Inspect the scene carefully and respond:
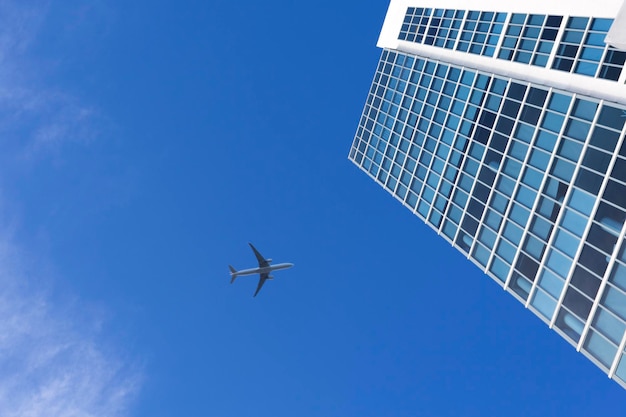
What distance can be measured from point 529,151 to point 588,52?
8.27m

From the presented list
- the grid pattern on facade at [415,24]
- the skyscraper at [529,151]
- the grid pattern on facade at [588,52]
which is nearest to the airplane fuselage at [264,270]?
the skyscraper at [529,151]

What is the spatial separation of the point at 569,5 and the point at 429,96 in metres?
15.0

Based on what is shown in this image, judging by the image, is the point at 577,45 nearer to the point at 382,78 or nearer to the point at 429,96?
the point at 429,96

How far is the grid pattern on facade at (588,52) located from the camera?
32906 mm

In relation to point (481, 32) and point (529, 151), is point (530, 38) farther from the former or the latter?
point (529, 151)

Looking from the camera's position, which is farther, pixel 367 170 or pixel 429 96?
pixel 367 170

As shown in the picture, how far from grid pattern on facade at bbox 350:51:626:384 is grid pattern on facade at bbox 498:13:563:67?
9.47ft

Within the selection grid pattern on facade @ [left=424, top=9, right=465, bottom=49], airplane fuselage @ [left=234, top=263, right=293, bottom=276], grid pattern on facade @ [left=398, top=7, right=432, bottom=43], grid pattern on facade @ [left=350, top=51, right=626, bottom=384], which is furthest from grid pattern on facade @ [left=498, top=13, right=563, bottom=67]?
airplane fuselage @ [left=234, top=263, right=293, bottom=276]

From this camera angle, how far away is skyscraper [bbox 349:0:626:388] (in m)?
27.7

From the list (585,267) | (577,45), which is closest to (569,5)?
(577,45)

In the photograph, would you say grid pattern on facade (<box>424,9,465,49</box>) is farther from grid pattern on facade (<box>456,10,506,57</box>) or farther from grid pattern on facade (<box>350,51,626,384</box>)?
A: grid pattern on facade (<box>350,51,626,384</box>)

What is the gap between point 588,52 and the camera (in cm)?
3569

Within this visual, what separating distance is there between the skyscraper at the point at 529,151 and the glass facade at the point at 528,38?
10 cm

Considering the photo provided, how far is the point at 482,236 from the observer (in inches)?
1444
